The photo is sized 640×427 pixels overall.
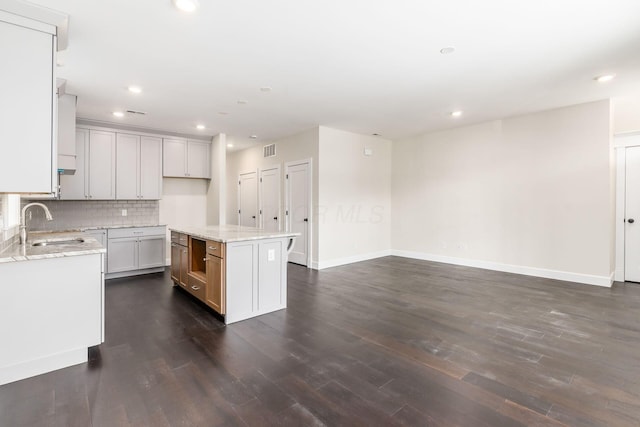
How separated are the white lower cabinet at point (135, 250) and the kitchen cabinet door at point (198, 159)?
1.43m

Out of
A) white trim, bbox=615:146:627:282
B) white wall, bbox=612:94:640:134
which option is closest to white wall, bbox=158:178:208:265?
white wall, bbox=612:94:640:134

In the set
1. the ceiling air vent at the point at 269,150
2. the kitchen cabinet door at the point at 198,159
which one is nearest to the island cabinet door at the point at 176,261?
the kitchen cabinet door at the point at 198,159

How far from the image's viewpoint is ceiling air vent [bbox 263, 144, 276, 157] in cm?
712

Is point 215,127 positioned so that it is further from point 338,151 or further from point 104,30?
point 104,30

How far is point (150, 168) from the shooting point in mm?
5918

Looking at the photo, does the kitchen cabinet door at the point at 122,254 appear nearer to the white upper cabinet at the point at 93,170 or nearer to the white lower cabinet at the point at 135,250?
the white lower cabinet at the point at 135,250

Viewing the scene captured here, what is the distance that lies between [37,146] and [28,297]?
1.16 m

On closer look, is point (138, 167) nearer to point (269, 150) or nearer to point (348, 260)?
point (269, 150)

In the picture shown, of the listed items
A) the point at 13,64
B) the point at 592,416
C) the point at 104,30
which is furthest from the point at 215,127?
the point at 592,416

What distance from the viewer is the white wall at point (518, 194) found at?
183 inches

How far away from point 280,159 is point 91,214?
378 cm

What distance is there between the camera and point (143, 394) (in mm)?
2053

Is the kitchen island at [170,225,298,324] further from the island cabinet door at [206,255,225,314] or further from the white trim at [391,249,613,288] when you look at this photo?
the white trim at [391,249,613,288]

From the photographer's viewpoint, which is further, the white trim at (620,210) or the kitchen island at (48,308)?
the white trim at (620,210)
